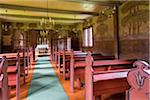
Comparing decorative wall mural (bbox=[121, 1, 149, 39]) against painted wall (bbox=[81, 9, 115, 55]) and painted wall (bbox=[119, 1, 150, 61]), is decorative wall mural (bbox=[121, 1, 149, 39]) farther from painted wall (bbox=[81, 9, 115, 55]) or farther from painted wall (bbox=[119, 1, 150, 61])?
painted wall (bbox=[81, 9, 115, 55])

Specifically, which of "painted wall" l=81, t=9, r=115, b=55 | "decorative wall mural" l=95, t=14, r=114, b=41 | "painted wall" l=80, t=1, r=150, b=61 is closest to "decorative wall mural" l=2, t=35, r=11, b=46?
"painted wall" l=81, t=9, r=115, b=55

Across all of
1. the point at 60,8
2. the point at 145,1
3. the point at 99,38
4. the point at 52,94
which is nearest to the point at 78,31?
the point at 99,38

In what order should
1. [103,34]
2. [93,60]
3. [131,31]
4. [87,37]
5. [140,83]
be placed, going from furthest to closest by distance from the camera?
[87,37] < [103,34] < [131,31] < [93,60] < [140,83]

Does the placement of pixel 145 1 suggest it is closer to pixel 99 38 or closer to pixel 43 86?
pixel 43 86

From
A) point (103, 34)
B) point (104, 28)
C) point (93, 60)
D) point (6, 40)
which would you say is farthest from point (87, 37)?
point (93, 60)

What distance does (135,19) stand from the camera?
5.69 metres

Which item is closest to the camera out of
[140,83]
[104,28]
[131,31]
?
[140,83]

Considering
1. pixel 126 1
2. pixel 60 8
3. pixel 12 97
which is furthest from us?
pixel 60 8

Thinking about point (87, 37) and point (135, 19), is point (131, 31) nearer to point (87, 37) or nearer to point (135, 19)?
point (135, 19)

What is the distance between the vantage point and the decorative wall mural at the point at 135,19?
517 cm

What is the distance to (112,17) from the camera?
745 cm

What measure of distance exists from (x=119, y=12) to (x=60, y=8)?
260 centimetres

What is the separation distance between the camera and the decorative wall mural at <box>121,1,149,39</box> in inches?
204

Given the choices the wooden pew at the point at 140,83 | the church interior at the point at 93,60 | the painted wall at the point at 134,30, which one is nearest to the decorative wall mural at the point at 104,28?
the church interior at the point at 93,60
